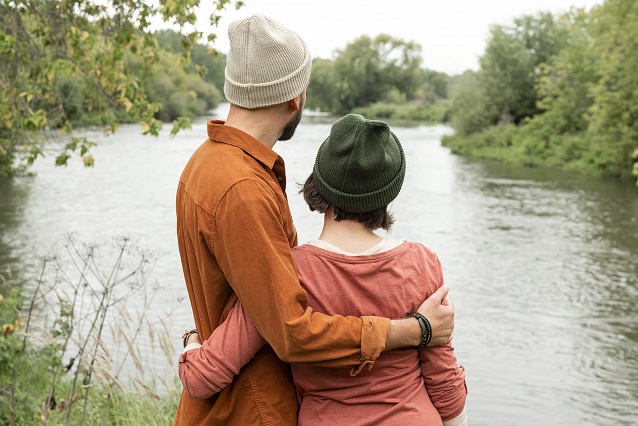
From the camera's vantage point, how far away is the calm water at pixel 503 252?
853 cm

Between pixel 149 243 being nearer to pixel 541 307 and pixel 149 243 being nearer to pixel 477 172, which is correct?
pixel 541 307

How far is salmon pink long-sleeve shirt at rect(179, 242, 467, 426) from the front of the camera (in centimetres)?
196

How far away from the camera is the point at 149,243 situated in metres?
14.6

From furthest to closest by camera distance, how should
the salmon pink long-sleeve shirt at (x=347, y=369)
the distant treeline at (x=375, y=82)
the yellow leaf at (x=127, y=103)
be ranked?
the distant treeline at (x=375, y=82) < the yellow leaf at (x=127, y=103) < the salmon pink long-sleeve shirt at (x=347, y=369)

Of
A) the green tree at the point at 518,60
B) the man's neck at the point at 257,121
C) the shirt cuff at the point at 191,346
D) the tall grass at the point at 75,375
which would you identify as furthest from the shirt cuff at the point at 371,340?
the green tree at the point at 518,60

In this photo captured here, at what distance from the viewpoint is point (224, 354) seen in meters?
1.94

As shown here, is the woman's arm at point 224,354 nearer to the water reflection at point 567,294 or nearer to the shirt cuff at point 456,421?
the shirt cuff at point 456,421

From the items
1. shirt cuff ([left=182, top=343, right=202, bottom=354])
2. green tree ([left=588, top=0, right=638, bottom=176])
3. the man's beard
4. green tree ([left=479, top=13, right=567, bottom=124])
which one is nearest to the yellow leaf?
the man's beard

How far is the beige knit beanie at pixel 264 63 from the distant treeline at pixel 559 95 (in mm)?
17080

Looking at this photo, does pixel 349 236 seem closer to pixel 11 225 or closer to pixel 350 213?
pixel 350 213

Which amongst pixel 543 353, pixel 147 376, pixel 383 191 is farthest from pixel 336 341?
pixel 543 353

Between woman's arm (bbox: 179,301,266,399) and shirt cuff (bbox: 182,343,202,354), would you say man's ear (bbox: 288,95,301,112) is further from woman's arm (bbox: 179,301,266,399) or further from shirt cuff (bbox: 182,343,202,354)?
shirt cuff (bbox: 182,343,202,354)

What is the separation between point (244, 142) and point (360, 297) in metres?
0.45

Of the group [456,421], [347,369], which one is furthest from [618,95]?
[347,369]
